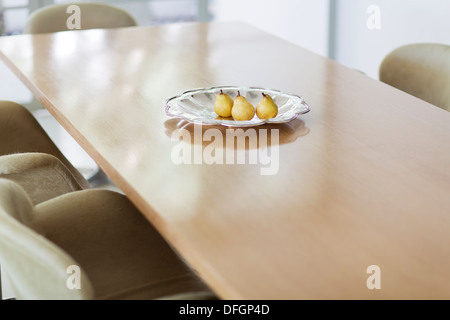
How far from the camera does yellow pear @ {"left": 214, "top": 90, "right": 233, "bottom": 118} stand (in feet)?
6.44

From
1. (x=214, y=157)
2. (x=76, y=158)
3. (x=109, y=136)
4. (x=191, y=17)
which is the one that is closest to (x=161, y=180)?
(x=214, y=157)

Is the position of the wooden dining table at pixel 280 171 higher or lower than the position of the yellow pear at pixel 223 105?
lower

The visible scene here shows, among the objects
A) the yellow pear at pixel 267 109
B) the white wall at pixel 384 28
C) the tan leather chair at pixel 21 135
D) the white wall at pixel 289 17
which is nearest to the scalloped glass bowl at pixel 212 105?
the yellow pear at pixel 267 109

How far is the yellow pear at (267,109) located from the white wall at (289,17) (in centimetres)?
330

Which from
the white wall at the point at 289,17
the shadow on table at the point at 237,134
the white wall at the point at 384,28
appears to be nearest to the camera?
the shadow on table at the point at 237,134

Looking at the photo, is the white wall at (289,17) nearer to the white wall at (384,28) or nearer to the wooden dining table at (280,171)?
the white wall at (384,28)

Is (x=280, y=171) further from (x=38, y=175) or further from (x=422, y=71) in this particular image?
(x=422, y=71)

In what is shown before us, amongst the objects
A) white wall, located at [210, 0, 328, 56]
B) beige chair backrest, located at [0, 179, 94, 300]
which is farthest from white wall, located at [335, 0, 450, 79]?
beige chair backrest, located at [0, 179, 94, 300]

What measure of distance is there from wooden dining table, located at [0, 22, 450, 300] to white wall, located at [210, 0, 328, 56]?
2510 mm

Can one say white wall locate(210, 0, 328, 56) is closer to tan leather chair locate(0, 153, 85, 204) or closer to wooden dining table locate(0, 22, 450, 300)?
wooden dining table locate(0, 22, 450, 300)

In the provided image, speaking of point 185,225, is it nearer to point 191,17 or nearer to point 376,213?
point 376,213

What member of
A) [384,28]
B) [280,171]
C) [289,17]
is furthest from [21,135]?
[289,17]

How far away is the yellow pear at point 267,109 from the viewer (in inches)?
75.7

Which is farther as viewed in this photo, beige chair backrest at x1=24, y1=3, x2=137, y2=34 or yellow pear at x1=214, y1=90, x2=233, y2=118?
beige chair backrest at x1=24, y1=3, x2=137, y2=34
